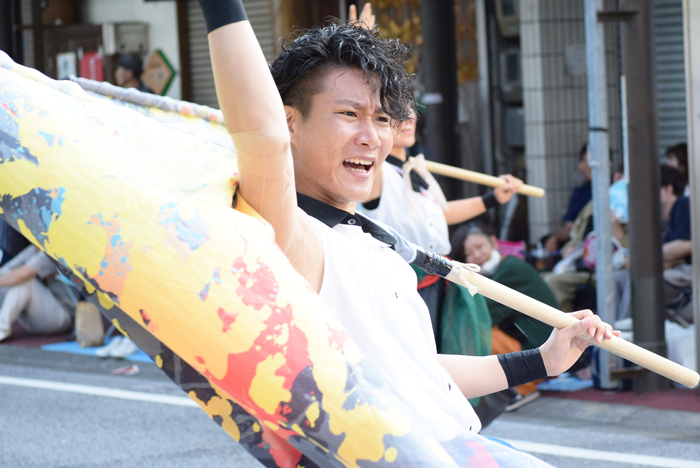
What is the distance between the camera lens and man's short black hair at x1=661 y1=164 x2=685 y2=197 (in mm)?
6195

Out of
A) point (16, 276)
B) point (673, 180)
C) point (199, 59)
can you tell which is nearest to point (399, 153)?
point (673, 180)

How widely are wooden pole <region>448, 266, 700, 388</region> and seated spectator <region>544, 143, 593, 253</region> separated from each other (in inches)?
205

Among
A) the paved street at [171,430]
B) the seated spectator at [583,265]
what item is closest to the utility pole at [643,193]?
the paved street at [171,430]

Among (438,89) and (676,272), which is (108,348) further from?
(676,272)

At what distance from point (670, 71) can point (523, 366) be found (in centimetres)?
650

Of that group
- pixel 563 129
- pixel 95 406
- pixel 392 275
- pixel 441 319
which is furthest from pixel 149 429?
pixel 563 129

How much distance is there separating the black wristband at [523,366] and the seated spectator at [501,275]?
2115 mm

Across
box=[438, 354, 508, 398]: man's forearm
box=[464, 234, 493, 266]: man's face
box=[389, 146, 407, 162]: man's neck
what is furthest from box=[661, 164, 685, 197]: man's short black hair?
box=[438, 354, 508, 398]: man's forearm

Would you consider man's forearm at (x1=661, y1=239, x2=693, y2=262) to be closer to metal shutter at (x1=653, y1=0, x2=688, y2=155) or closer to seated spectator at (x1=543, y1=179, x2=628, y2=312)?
seated spectator at (x1=543, y1=179, x2=628, y2=312)

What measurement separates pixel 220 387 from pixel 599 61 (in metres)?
4.14

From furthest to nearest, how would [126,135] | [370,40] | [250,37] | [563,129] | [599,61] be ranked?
[563,129] < [599,61] < [370,40] < [126,135] < [250,37]

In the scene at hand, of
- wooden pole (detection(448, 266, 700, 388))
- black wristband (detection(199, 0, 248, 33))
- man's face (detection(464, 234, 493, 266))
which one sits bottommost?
man's face (detection(464, 234, 493, 266))

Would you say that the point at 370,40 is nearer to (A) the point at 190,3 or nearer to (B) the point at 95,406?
(B) the point at 95,406

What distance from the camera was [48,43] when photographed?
32.4 ft
